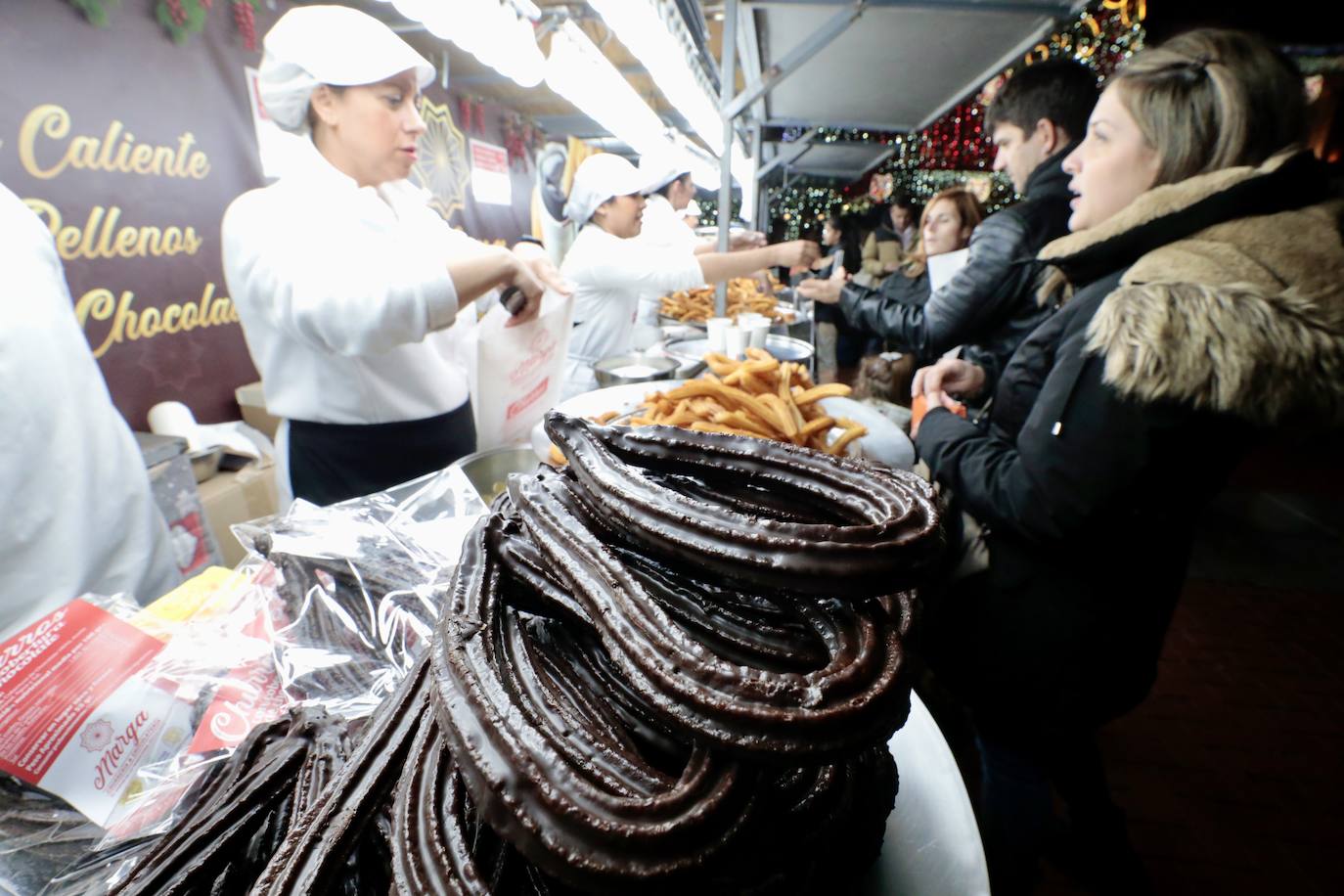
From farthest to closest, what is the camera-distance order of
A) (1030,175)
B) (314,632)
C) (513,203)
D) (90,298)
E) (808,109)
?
(513,203), (808,109), (90,298), (1030,175), (314,632)

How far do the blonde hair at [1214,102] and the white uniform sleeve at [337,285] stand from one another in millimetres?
1928

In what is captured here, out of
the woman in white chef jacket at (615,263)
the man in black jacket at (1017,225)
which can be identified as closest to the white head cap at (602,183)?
the woman in white chef jacket at (615,263)

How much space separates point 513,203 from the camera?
30.0ft

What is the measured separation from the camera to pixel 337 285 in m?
1.70

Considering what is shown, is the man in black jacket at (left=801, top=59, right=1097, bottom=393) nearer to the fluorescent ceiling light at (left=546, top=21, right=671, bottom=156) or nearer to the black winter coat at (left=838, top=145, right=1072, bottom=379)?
the black winter coat at (left=838, top=145, right=1072, bottom=379)

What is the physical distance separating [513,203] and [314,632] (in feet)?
30.3

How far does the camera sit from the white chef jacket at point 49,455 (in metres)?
1.50

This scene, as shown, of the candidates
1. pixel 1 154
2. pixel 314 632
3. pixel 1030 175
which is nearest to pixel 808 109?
pixel 1030 175

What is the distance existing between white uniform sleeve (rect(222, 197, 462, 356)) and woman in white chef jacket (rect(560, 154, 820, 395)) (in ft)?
5.56

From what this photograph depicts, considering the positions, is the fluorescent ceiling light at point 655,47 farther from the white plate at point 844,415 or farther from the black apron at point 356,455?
the black apron at point 356,455

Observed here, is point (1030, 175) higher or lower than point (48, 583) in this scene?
higher

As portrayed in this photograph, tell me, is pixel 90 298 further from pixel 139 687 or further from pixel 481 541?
pixel 481 541

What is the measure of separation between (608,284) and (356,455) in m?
2.03

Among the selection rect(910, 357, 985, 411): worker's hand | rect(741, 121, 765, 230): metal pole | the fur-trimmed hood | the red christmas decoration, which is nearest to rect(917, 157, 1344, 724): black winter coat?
the fur-trimmed hood
